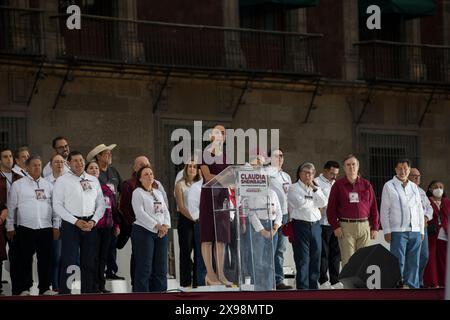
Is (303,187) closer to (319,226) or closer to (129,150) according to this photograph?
(319,226)

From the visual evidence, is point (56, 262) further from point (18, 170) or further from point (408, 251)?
point (408, 251)

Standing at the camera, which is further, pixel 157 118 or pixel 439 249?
pixel 157 118

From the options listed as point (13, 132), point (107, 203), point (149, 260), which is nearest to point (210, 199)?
point (149, 260)

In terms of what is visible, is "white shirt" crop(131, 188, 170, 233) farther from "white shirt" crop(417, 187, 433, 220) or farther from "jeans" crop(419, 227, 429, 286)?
"white shirt" crop(417, 187, 433, 220)

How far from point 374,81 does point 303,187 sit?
13.3 m

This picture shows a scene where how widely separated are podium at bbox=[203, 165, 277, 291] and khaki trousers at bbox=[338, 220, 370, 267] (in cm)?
304

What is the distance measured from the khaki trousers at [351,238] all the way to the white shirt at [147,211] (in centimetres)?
262

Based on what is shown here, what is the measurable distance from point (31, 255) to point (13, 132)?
9856 millimetres

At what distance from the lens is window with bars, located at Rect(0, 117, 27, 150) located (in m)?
29.3

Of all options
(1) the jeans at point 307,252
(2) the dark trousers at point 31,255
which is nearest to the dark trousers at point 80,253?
(2) the dark trousers at point 31,255

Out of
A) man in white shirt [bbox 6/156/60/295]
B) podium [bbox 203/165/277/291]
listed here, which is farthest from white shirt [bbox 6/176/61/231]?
podium [bbox 203/165/277/291]

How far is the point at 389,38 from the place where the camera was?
3619 cm
